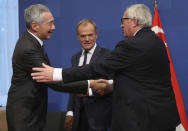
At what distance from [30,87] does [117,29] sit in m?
1.99

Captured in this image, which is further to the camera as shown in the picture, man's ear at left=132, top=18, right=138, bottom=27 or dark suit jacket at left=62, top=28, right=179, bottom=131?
man's ear at left=132, top=18, right=138, bottom=27

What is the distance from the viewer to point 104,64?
7.77 feet

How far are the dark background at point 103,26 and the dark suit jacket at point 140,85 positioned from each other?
1.61m

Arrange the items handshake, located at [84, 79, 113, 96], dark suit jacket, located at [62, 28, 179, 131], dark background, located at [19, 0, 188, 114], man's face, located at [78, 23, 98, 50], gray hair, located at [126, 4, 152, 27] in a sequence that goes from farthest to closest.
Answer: dark background, located at [19, 0, 188, 114] < man's face, located at [78, 23, 98, 50] < handshake, located at [84, 79, 113, 96] < gray hair, located at [126, 4, 152, 27] < dark suit jacket, located at [62, 28, 179, 131]

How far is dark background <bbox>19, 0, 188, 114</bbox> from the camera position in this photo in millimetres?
3908

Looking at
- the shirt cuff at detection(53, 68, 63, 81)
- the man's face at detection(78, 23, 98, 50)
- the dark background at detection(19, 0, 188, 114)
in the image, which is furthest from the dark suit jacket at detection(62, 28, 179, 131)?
the dark background at detection(19, 0, 188, 114)

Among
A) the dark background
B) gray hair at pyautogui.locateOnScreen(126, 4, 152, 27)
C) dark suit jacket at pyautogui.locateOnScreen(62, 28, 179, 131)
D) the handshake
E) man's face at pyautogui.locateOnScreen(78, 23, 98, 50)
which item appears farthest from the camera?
the dark background

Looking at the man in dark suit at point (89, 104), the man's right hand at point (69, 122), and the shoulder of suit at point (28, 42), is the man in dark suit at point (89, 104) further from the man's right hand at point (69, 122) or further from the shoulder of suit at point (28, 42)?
the shoulder of suit at point (28, 42)

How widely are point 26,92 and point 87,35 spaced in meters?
1.03

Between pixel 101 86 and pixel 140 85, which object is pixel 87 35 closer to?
pixel 101 86

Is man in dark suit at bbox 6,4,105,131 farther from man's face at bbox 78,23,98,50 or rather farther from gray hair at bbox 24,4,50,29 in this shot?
man's face at bbox 78,23,98,50

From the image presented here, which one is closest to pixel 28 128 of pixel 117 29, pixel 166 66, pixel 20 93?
pixel 20 93

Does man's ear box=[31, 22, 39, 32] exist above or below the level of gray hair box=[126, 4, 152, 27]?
below

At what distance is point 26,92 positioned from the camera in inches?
91.9
